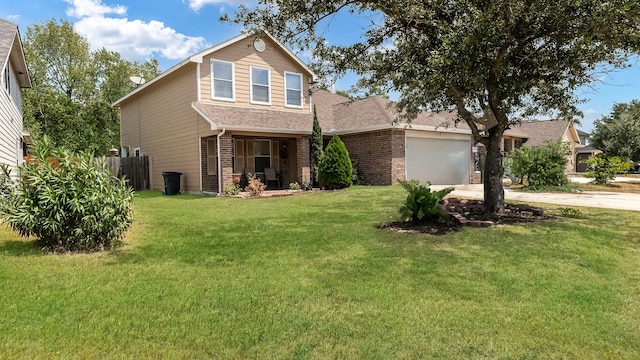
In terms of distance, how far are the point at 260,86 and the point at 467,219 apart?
11166 millimetres

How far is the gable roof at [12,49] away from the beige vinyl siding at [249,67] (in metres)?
5.60

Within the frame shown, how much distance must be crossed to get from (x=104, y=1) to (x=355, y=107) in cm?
1562

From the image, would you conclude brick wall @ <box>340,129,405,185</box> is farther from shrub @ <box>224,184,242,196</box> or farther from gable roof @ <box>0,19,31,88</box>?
gable roof @ <box>0,19,31,88</box>

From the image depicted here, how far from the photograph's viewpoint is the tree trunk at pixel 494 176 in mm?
8305

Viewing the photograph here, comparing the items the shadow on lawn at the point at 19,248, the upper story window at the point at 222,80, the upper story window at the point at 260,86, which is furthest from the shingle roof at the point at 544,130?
the shadow on lawn at the point at 19,248

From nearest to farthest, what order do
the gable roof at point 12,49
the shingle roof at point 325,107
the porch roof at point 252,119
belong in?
the gable roof at point 12,49 < the porch roof at point 252,119 < the shingle roof at point 325,107

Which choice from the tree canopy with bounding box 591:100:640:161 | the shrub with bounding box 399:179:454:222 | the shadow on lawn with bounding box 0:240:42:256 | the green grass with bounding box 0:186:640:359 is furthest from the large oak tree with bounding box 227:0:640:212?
the tree canopy with bounding box 591:100:640:161

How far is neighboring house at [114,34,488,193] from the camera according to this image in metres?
14.8

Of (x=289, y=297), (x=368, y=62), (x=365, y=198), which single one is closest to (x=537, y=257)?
(x=289, y=297)

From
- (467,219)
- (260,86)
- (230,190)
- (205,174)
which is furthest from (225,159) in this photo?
(467,219)

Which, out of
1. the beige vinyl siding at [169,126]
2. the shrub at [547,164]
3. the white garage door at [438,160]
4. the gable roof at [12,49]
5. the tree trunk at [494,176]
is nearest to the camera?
the tree trunk at [494,176]

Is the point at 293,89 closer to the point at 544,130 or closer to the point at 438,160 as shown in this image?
the point at 438,160

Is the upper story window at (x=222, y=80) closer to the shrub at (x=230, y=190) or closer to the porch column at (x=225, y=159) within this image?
the porch column at (x=225, y=159)

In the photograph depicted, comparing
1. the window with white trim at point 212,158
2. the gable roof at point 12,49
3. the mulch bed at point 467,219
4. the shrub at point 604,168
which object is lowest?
the mulch bed at point 467,219
